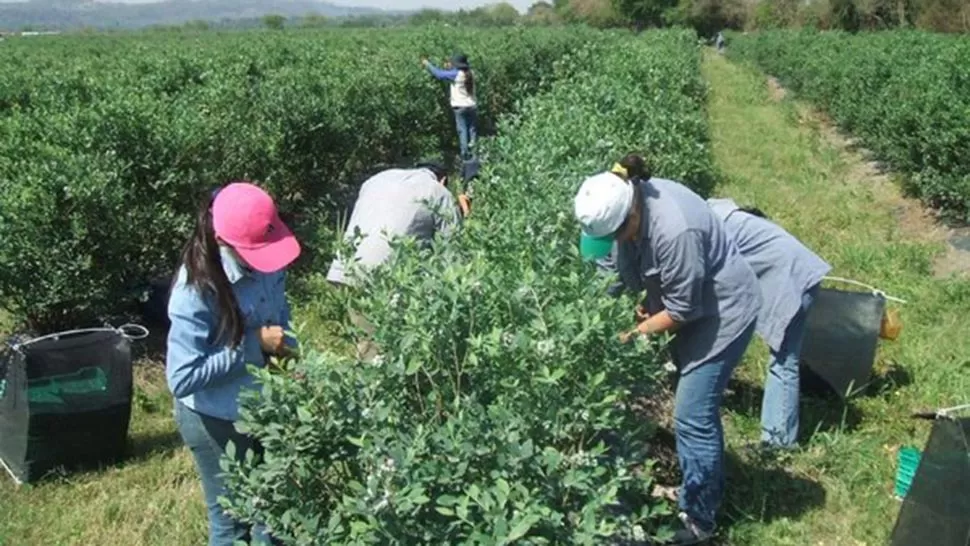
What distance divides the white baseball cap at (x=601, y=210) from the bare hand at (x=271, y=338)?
1084 millimetres

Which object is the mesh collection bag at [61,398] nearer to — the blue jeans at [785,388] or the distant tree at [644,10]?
the blue jeans at [785,388]

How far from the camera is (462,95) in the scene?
13141mm

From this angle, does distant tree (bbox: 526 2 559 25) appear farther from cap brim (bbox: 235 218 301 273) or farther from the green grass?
cap brim (bbox: 235 218 301 273)

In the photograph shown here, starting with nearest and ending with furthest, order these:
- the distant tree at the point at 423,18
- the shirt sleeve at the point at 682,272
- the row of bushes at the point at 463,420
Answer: the row of bushes at the point at 463,420
the shirt sleeve at the point at 682,272
the distant tree at the point at 423,18

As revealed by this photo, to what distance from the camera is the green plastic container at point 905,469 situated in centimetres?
409

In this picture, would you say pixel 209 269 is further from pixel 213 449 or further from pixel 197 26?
pixel 197 26

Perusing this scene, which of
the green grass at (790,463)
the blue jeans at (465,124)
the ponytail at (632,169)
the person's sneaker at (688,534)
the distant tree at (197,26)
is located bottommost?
the distant tree at (197,26)

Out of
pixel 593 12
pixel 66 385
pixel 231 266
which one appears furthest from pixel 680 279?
pixel 593 12

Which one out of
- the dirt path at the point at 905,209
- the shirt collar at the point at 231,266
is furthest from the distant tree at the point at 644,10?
the shirt collar at the point at 231,266

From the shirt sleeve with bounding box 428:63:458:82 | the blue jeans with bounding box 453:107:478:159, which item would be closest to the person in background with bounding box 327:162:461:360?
the blue jeans with bounding box 453:107:478:159

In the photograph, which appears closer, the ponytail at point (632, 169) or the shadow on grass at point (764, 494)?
the ponytail at point (632, 169)

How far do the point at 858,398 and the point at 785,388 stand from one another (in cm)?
102

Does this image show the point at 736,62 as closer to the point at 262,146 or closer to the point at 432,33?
the point at 432,33

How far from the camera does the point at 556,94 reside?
29.9ft
